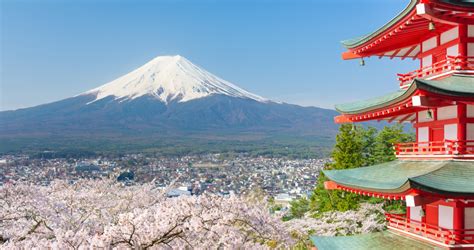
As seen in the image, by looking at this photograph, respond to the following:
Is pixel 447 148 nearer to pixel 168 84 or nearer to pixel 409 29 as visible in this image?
pixel 409 29

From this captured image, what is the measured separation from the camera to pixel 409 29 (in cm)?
1023

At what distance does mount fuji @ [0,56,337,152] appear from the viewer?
4498 inches

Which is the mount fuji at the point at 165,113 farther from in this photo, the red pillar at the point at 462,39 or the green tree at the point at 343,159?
the red pillar at the point at 462,39

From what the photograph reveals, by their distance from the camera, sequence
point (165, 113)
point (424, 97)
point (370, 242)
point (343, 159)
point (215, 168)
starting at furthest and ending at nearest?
point (165, 113), point (215, 168), point (343, 159), point (370, 242), point (424, 97)

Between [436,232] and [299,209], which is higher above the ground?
[436,232]

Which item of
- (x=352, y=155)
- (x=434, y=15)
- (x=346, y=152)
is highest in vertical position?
(x=434, y=15)

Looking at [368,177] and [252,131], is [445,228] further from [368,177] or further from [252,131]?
[252,131]

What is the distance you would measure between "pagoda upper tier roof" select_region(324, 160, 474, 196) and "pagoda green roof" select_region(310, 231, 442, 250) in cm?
110

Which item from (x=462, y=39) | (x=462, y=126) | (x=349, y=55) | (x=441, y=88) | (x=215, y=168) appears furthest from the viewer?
(x=215, y=168)

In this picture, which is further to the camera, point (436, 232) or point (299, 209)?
point (299, 209)

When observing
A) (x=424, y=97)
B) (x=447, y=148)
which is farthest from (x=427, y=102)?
(x=447, y=148)

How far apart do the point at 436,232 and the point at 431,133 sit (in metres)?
2.14

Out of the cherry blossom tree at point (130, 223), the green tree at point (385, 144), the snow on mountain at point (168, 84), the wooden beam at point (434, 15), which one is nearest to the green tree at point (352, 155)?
→ the green tree at point (385, 144)

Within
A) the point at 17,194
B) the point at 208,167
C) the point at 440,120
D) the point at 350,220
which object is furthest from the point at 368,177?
the point at 208,167
